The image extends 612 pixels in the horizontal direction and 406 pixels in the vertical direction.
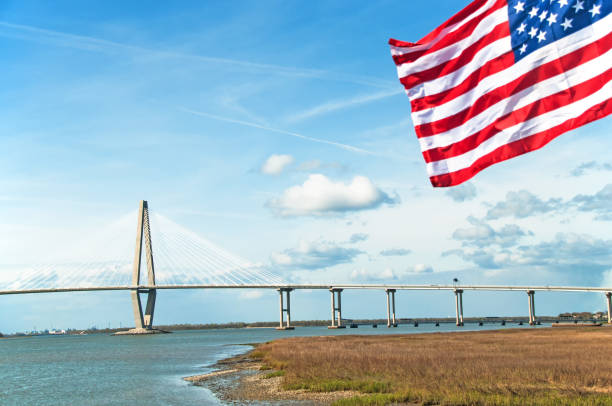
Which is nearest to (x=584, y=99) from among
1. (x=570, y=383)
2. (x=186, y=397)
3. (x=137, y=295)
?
(x=570, y=383)

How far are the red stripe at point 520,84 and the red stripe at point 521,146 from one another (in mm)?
733

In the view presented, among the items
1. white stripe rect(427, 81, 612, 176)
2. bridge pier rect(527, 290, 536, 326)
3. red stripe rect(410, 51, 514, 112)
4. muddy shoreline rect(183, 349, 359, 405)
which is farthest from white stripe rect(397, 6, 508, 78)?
bridge pier rect(527, 290, 536, 326)

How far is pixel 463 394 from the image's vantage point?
59.2 feet

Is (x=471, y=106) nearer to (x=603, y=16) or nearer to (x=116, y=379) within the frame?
(x=603, y=16)

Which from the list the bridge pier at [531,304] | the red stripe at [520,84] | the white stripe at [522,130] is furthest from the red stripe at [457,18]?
the bridge pier at [531,304]

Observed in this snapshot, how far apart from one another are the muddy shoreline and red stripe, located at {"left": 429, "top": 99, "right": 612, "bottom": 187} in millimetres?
12666

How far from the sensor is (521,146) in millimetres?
8586

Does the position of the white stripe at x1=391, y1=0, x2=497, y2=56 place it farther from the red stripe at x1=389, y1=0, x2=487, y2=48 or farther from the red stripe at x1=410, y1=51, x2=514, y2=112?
the red stripe at x1=410, y1=51, x2=514, y2=112

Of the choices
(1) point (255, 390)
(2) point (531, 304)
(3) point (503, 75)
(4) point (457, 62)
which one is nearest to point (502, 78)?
(3) point (503, 75)

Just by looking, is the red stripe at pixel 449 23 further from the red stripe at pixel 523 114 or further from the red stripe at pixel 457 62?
the red stripe at pixel 523 114

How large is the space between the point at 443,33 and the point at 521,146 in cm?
239

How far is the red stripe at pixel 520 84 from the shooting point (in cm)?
769

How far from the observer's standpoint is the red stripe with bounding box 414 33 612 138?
303 inches

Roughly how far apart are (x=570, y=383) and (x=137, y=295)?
121742 millimetres
